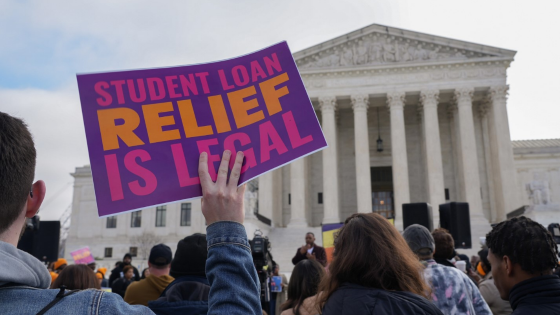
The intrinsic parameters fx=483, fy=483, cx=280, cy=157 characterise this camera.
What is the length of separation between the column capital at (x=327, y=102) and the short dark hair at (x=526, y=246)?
3445cm

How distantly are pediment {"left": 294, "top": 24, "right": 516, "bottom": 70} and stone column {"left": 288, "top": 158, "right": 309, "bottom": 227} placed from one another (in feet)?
26.8

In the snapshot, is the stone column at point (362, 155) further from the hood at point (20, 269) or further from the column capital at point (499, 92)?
the hood at point (20, 269)

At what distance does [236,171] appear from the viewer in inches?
84.9

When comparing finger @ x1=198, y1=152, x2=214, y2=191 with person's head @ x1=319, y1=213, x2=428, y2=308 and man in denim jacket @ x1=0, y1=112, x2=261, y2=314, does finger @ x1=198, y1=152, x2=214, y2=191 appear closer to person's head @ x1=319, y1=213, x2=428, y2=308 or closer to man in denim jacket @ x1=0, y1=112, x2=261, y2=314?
man in denim jacket @ x1=0, y1=112, x2=261, y2=314

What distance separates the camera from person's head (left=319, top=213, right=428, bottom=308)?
2.82m

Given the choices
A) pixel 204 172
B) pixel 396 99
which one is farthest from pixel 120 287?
pixel 396 99

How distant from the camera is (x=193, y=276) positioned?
4.05 m

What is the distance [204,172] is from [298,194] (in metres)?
34.6

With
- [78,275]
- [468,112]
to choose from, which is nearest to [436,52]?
[468,112]

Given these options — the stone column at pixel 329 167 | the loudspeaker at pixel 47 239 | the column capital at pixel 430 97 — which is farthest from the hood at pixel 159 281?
the column capital at pixel 430 97

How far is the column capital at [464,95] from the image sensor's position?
3616cm

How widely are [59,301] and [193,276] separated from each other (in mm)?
2630

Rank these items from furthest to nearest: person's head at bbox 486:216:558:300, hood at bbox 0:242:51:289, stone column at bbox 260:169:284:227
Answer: stone column at bbox 260:169:284:227
person's head at bbox 486:216:558:300
hood at bbox 0:242:51:289

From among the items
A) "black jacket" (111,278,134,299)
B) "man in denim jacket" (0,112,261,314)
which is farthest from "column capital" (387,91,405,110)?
"man in denim jacket" (0,112,261,314)
